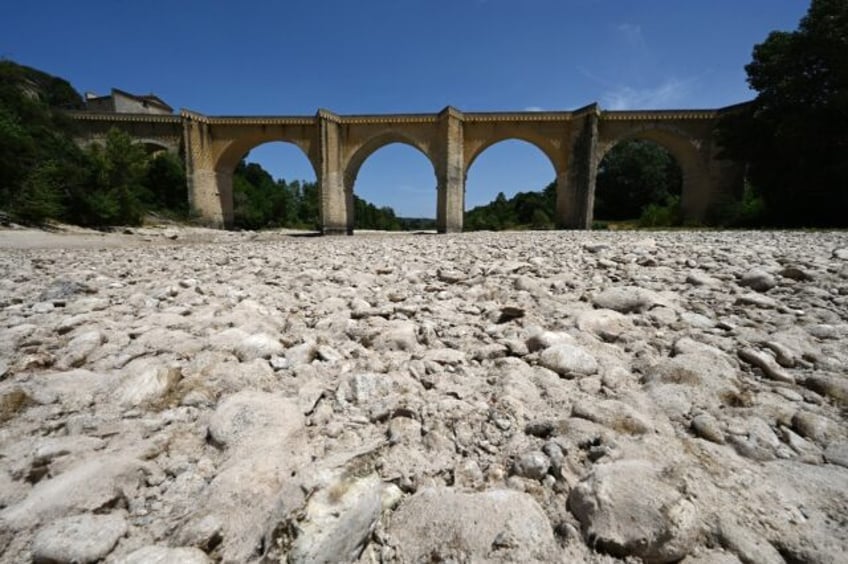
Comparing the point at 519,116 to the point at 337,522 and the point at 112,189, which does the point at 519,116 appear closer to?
the point at 112,189

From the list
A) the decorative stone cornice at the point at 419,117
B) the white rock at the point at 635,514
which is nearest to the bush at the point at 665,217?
the decorative stone cornice at the point at 419,117

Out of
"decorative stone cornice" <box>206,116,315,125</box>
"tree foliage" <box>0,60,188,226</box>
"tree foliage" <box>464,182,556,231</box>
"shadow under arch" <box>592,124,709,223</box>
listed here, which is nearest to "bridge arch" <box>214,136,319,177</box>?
"decorative stone cornice" <box>206,116,315,125</box>

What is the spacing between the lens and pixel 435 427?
1.26m

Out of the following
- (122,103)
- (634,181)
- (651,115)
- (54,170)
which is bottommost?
(54,170)

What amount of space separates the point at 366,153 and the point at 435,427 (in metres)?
17.5

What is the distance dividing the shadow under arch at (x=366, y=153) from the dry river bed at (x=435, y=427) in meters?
15.3

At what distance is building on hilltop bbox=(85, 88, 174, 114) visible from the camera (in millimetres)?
28438

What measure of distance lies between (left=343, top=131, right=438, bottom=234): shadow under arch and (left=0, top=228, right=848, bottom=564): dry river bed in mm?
15314

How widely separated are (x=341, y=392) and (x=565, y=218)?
659 inches

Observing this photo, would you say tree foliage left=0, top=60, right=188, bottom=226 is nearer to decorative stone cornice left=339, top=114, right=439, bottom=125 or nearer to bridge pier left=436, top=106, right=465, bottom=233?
decorative stone cornice left=339, top=114, right=439, bottom=125

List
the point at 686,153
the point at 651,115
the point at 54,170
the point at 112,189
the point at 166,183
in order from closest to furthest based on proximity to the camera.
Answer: the point at 54,170
the point at 112,189
the point at 651,115
the point at 686,153
the point at 166,183

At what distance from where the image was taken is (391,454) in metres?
1.13

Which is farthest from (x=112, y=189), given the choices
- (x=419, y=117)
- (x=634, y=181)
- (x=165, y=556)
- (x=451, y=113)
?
(x=634, y=181)

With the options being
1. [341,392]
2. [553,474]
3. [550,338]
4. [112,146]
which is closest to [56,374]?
[341,392]
